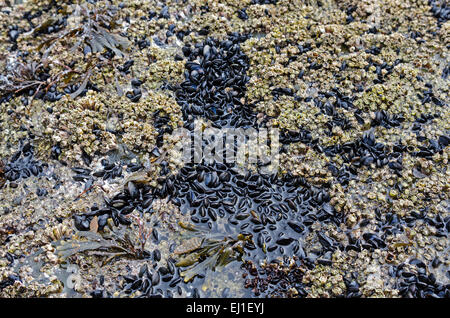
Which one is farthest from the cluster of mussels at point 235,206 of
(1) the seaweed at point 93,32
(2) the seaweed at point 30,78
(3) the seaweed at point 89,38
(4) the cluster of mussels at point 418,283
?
(2) the seaweed at point 30,78

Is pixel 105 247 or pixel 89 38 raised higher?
pixel 89 38

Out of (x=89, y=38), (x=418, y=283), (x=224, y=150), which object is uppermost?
(x=89, y=38)

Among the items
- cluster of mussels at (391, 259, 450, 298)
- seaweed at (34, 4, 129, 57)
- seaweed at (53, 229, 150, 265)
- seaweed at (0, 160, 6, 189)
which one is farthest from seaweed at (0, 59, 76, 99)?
cluster of mussels at (391, 259, 450, 298)

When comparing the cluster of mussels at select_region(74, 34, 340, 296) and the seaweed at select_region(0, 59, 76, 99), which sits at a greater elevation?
the seaweed at select_region(0, 59, 76, 99)

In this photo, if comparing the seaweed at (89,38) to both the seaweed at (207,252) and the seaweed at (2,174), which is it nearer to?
the seaweed at (2,174)

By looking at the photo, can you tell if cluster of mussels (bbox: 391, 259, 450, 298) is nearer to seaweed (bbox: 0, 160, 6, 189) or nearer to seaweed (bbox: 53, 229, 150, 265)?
seaweed (bbox: 53, 229, 150, 265)

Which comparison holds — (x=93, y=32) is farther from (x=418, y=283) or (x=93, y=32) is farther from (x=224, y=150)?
(x=418, y=283)

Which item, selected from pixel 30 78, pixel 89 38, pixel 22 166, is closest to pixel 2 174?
pixel 22 166

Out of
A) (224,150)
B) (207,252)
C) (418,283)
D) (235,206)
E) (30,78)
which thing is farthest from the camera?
(30,78)
